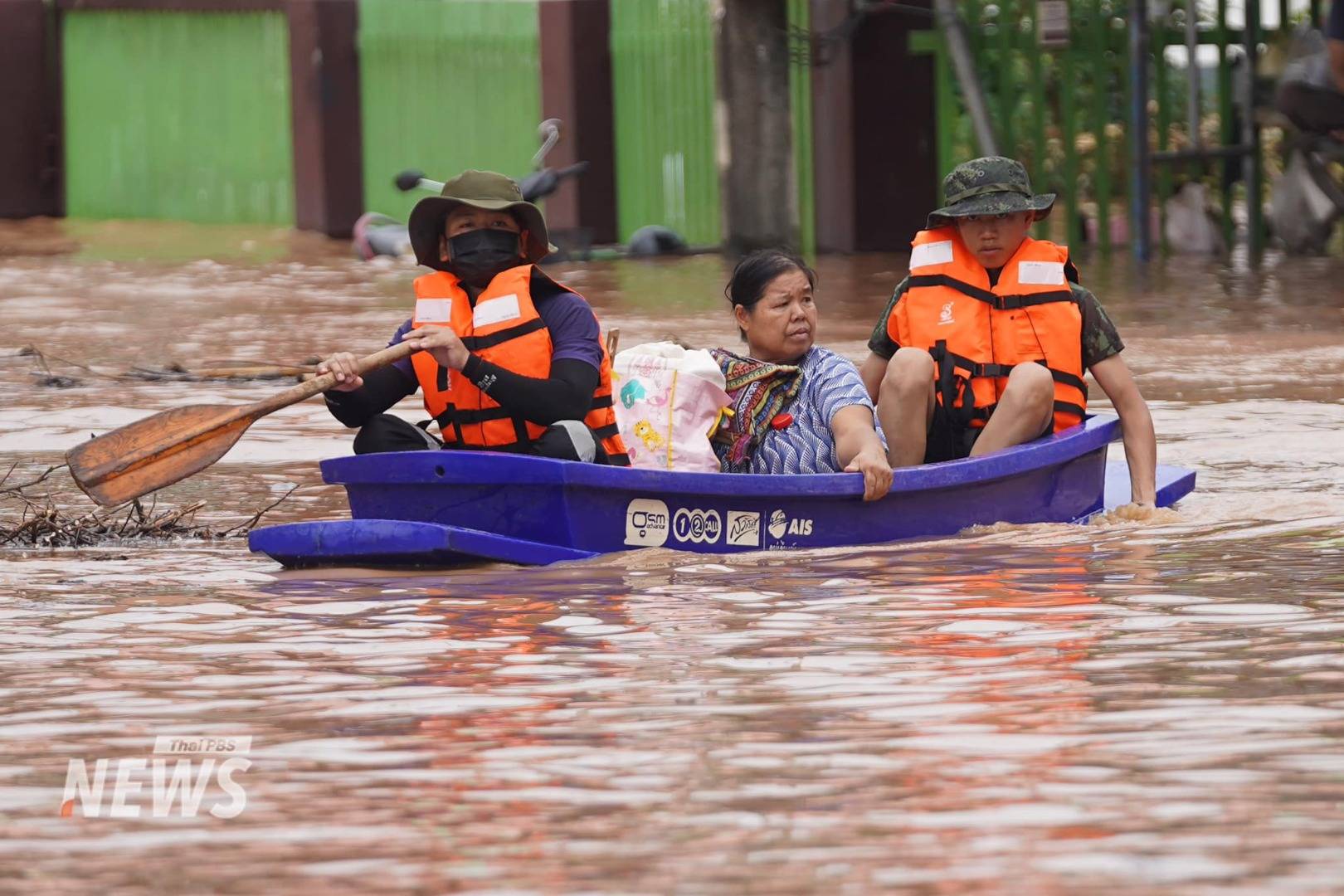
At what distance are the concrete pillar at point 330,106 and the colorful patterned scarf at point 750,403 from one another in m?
14.9

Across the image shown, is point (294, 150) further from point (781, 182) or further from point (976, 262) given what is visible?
point (976, 262)

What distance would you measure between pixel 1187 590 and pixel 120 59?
19836mm

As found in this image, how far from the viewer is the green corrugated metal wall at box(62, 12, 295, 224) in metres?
22.9

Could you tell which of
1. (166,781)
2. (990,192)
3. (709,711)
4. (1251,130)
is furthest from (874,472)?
(1251,130)

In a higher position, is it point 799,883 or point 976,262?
point 976,262

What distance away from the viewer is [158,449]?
6.73 m

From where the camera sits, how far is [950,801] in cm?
405

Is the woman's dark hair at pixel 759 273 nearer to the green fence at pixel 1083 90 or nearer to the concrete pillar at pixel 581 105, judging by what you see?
the green fence at pixel 1083 90

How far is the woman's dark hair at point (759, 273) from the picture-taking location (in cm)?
682

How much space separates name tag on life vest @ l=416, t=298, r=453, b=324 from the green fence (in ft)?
33.7

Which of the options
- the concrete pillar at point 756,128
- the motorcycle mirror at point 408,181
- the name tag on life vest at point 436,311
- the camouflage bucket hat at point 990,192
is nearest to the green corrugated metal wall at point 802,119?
the concrete pillar at point 756,128

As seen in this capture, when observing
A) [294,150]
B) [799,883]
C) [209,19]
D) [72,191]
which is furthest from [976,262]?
[72,191]

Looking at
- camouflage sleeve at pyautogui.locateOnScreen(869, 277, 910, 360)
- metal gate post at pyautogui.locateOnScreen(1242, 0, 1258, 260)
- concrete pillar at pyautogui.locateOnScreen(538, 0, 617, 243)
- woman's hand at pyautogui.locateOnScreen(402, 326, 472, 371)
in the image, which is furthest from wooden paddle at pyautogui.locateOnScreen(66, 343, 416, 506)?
concrete pillar at pyautogui.locateOnScreen(538, 0, 617, 243)

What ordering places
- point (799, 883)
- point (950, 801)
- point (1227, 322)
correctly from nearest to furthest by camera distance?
point (799, 883) → point (950, 801) → point (1227, 322)
